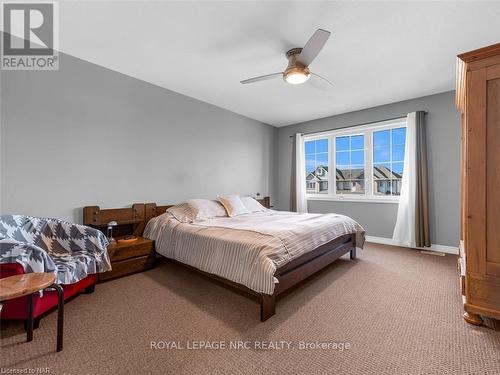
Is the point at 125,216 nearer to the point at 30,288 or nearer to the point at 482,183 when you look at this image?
the point at 30,288

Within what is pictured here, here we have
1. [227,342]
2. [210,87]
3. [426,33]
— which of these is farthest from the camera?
[210,87]

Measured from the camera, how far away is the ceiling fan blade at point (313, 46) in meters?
1.89

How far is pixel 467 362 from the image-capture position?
4.66 feet

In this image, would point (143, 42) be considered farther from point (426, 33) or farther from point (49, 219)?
point (426, 33)

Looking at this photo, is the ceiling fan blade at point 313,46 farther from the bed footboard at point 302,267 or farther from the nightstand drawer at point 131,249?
the nightstand drawer at point 131,249

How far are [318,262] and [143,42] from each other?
297cm

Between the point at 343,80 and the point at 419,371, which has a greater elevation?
the point at 343,80

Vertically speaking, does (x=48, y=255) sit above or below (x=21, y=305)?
above

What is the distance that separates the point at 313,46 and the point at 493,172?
1.72 metres

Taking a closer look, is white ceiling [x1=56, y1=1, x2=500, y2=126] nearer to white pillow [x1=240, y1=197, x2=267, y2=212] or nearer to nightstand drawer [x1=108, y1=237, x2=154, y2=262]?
white pillow [x1=240, y1=197, x2=267, y2=212]

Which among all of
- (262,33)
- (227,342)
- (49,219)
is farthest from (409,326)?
(49,219)

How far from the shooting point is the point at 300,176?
527 cm

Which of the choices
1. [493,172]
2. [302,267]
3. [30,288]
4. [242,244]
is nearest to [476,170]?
[493,172]

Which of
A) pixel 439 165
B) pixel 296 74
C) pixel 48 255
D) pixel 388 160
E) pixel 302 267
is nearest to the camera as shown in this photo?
pixel 48 255
